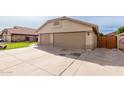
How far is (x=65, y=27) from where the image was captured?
13.9 m

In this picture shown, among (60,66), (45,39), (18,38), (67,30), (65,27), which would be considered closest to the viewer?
Result: (60,66)

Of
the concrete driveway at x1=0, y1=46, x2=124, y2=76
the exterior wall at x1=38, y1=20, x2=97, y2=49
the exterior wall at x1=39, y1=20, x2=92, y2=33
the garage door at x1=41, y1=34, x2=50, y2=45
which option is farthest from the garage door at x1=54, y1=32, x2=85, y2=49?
the concrete driveway at x1=0, y1=46, x2=124, y2=76

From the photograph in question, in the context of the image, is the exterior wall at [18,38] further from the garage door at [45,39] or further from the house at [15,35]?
the garage door at [45,39]

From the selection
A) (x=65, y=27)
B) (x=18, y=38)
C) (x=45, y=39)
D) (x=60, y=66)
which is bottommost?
(x=60, y=66)

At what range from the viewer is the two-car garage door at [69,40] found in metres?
12.7

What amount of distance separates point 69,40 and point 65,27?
1.77m

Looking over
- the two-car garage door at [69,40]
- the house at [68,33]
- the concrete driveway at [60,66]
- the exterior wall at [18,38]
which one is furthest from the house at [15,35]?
the concrete driveway at [60,66]

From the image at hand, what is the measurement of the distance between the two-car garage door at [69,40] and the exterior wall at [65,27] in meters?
0.54

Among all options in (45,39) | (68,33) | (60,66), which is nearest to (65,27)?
(68,33)

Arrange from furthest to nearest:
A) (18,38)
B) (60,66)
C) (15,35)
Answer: (18,38), (15,35), (60,66)

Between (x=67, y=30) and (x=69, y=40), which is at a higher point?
(x=67, y=30)

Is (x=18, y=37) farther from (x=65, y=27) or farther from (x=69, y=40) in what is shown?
(x=69, y=40)
